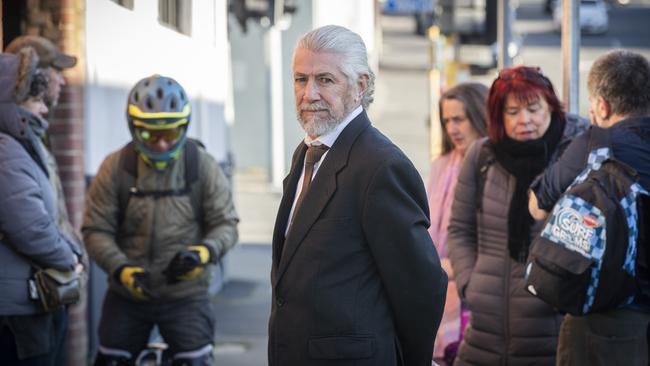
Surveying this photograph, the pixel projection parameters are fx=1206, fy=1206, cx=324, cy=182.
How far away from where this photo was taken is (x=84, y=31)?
752 centimetres

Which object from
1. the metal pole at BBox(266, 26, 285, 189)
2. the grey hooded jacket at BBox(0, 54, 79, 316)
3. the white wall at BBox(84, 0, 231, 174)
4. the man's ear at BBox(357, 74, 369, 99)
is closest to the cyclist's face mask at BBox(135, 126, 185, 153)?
the grey hooded jacket at BBox(0, 54, 79, 316)

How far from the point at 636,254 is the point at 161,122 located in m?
2.41

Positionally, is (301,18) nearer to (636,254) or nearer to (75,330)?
(75,330)

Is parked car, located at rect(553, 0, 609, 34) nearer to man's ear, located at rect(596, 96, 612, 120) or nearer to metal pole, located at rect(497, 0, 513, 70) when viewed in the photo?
metal pole, located at rect(497, 0, 513, 70)

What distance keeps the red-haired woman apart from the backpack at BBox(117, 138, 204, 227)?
1.39m

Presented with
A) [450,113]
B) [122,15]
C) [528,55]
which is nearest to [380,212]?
[450,113]

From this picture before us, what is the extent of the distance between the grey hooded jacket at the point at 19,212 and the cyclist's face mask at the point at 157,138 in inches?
25.8

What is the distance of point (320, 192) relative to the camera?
12.1ft

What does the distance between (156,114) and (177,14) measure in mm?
1419

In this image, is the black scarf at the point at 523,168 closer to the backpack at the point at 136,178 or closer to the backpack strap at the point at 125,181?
the backpack at the point at 136,178

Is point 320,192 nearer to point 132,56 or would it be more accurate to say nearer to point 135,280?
point 135,280

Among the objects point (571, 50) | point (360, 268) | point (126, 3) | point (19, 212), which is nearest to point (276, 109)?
point (126, 3)

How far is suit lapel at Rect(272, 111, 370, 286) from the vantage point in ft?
12.1

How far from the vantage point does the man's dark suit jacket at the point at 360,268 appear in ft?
11.9
